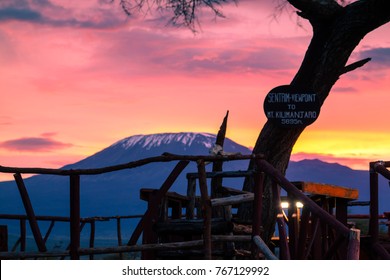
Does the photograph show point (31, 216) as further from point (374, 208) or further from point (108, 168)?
point (374, 208)

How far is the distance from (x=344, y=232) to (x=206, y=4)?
9.14 meters

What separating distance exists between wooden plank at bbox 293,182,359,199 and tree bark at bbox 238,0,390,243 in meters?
1.95

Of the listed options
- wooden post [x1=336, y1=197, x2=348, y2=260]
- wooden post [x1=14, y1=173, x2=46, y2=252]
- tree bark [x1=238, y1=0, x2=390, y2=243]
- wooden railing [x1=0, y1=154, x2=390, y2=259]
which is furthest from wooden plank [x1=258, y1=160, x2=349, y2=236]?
tree bark [x1=238, y1=0, x2=390, y2=243]

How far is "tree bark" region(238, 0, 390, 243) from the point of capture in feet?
48.8

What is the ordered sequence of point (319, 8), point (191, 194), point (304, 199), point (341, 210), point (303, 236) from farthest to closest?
point (319, 8), point (341, 210), point (191, 194), point (303, 236), point (304, 199)

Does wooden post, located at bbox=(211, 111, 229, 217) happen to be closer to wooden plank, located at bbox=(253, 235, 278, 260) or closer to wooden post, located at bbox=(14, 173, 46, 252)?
wooden plank, located at bbox=(253, 235, 278, 260)

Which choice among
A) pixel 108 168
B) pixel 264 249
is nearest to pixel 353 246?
pixel 264 249

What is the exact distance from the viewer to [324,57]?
15062 mm

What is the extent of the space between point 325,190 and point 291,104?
2.95m

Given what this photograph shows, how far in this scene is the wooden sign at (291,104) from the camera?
14328mm

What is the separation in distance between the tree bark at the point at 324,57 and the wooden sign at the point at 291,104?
198 millimetres

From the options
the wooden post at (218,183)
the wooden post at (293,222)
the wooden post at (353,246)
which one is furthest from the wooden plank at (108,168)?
the wooden post at (218,183)

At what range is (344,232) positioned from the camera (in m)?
9.10
